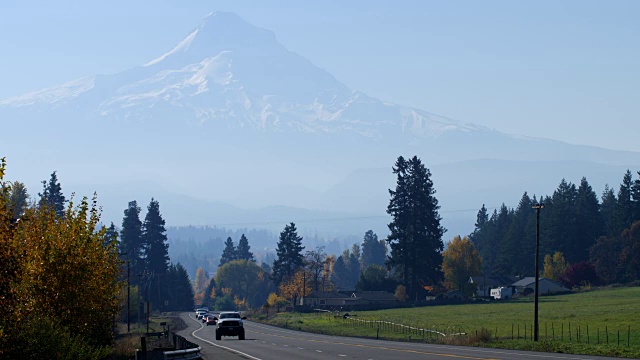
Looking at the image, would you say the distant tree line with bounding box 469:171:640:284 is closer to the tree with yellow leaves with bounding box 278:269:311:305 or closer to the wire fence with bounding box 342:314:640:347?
the tree with yellow leaves with bounding box 278:269:311:305

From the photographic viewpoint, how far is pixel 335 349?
171ft

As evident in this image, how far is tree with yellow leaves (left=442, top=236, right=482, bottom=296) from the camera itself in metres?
175

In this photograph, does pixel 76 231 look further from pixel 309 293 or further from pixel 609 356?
pixel 309 293

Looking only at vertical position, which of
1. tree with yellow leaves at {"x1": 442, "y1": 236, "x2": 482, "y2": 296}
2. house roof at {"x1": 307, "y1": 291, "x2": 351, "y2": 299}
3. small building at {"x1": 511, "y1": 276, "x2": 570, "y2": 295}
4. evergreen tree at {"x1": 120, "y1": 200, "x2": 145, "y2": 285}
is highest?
evergreen tree at {"x1": 120, "y1": 200, "x2": 145, "y2": 285}

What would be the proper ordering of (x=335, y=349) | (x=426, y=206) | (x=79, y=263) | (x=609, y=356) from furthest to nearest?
(x=426, y=206) → (x=335, y=349) → (x=609, y=356) → (x=79, y=263)

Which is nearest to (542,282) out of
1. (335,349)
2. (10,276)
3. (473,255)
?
(473,255)

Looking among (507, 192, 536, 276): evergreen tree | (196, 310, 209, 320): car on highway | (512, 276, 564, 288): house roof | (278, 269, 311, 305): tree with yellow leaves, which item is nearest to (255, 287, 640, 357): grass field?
(196, 310, 209, 320): car on highway

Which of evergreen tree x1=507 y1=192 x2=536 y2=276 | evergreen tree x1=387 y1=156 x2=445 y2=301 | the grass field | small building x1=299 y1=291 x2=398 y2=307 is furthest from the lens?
evergreen tree x1=507 y1=192 x2=536 y2=276

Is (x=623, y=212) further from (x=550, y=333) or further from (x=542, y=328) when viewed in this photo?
(x=550, y=333)

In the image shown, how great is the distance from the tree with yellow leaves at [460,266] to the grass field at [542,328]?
46.5 meters

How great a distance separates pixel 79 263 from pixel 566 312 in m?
64.5

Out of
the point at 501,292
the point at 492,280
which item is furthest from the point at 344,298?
the point at 492,280

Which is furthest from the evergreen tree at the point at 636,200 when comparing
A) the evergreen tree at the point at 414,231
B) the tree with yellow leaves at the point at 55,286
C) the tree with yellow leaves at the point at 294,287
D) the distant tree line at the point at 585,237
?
the tree with yellow leaves at the point at 55,286

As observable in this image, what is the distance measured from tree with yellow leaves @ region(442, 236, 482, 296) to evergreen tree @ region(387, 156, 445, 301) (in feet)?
66.1
